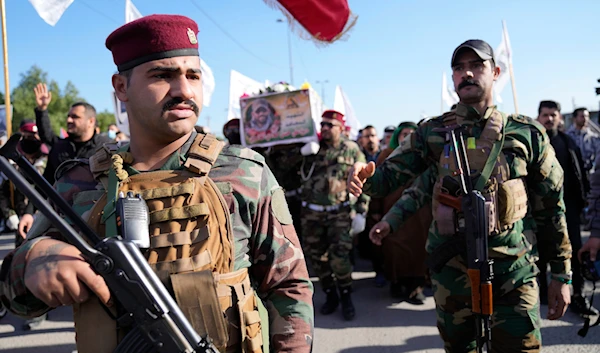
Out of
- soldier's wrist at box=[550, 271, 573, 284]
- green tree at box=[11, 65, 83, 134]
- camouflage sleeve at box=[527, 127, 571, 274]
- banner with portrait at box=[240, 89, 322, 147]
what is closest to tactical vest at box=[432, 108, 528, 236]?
camouflage sleeve at box=[527, 127, 571, 274]

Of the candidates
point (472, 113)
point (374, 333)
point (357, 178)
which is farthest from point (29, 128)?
point (472, 113)

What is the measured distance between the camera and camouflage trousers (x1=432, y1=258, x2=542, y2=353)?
252 centimetres

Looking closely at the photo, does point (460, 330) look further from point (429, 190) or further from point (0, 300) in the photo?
point (0, 300)

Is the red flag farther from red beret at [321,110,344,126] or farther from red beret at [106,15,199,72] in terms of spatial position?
red beret at [106,15,199,72]

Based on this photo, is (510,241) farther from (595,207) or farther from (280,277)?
(280,277)

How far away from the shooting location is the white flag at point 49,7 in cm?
317

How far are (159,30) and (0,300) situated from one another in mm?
857

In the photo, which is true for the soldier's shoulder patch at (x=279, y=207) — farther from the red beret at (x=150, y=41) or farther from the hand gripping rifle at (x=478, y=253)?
the hand gripping rifle at (x=478, y=253)

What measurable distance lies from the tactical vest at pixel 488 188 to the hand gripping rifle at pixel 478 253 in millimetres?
72

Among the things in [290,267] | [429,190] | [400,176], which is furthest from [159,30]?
[429,190]

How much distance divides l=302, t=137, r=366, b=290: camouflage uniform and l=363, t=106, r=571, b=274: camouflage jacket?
2.38 m

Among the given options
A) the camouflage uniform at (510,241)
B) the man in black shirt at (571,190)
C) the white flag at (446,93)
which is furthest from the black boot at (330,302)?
the white flag at (446,93)

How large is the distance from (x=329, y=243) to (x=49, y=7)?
3.43 metres

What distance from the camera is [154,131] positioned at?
1437mm
